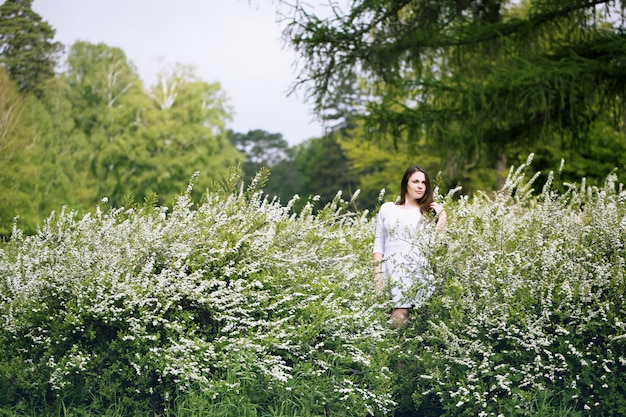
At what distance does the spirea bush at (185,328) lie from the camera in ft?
14.6

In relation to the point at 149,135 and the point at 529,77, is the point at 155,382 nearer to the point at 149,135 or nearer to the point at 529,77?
the point at 529,77

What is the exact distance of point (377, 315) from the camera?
5.03 meters

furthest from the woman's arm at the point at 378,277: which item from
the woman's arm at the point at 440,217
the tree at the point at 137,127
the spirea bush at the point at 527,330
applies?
the tree at the point at 137,127

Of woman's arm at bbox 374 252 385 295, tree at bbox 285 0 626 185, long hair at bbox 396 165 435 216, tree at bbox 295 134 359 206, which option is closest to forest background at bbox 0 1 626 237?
tree at bbox 285 0 626 185

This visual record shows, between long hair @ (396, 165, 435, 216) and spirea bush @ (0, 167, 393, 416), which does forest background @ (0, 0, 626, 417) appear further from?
long hair @ (396, 165, 435, 216)

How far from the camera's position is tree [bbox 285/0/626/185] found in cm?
1282

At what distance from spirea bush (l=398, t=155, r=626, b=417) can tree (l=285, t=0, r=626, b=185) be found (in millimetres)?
7950

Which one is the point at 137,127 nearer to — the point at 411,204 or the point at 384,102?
the point at 384,102

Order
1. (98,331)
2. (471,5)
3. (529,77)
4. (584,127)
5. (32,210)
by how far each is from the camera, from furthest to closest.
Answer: (32,210)
(471,5)
(584,127)
(529,77)
(98,331)

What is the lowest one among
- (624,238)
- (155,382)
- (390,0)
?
(155,382)

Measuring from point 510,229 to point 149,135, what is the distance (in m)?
32.2

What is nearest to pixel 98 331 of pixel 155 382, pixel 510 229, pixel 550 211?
pixel 155 382

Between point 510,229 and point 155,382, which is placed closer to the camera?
point 155,382

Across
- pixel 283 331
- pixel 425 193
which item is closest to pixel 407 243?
pixel 425 193
